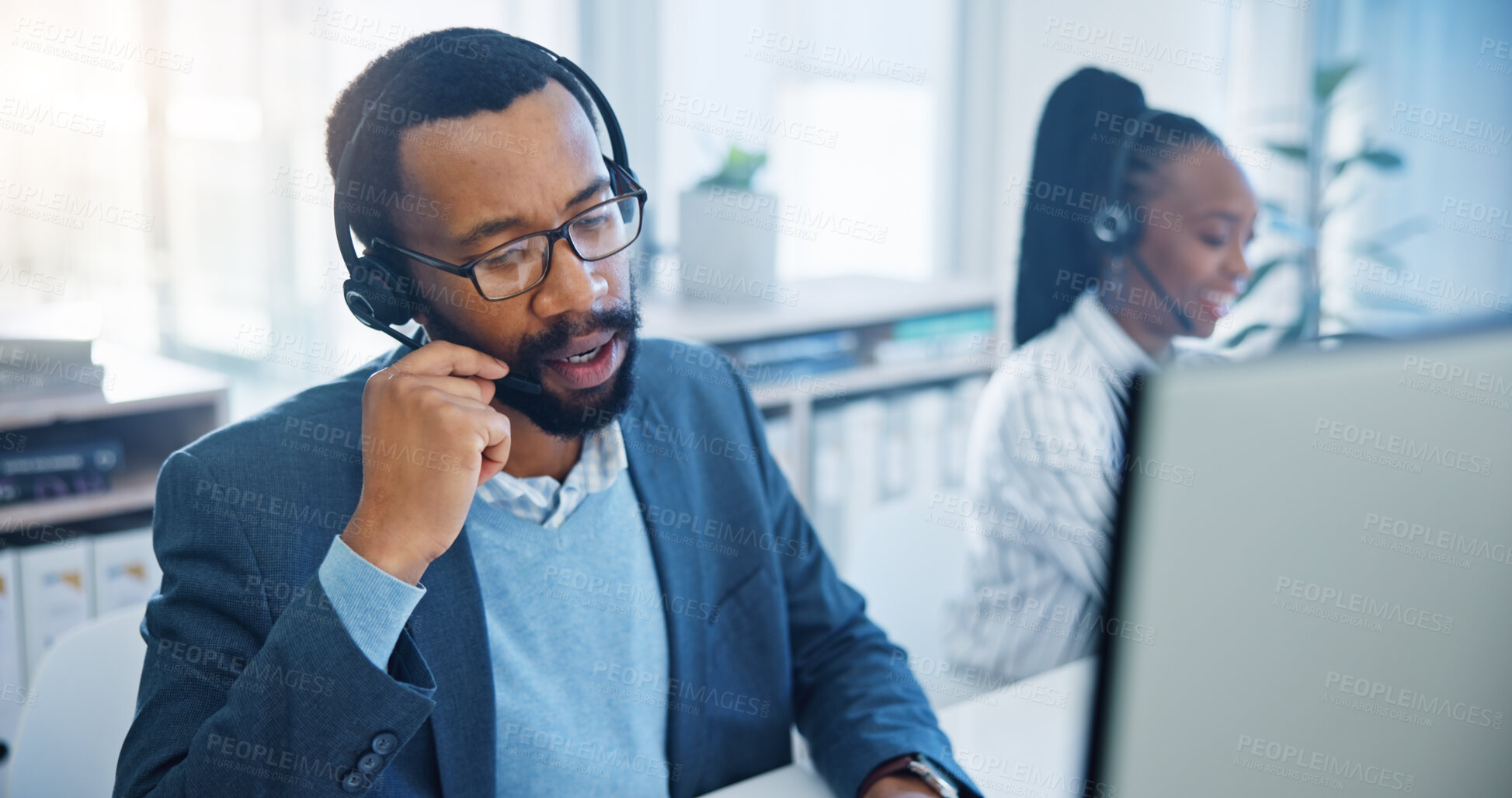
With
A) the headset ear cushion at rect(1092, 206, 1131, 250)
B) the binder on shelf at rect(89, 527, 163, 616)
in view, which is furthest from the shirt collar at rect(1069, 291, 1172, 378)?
the binder on shelf at rect(89, 527, 163, 616)

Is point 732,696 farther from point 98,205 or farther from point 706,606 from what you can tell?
point 98,205

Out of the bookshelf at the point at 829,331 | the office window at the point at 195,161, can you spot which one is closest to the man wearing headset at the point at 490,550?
the bookshelf at the point at 829,331

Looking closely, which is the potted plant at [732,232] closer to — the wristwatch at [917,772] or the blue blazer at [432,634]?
the blue blazer at [432,634]

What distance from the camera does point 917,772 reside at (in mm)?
1027

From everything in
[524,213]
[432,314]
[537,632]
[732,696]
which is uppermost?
[524,213]

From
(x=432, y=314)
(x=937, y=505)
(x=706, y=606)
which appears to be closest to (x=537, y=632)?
(x=706, y=606)

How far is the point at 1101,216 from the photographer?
1.86 metres

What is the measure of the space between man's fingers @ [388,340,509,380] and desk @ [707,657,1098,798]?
1.44ft

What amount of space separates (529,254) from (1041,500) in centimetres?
94

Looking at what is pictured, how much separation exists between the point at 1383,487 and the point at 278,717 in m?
0.78

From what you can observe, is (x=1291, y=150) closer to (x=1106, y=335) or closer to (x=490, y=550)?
(x=1106, y=335)

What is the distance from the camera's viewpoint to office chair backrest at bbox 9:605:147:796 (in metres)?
1.02

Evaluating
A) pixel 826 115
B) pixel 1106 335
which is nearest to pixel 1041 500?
pixel 1106 335

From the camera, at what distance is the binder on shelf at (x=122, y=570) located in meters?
1.73
